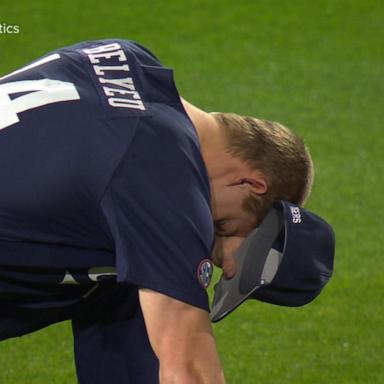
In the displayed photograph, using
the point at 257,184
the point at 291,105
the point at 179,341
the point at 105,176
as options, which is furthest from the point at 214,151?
the point at 291,105

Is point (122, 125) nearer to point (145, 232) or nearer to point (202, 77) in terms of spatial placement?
point (145, 232)

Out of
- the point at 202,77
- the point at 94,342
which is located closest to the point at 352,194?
the point at 202,77

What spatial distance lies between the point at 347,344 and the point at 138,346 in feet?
6.33

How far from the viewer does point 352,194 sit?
809cm

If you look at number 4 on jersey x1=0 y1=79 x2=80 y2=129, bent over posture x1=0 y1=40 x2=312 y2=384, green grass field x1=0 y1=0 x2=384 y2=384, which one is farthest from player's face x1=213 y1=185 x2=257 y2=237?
green grass field x1=0 y1=0 x2=384 y2=384

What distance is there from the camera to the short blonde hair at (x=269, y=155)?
Result: 3.84m

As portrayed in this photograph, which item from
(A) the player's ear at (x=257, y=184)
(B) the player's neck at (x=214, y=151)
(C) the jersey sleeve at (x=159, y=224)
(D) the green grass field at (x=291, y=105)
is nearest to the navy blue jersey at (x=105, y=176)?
(C) the jersey sleeve at (x=159, y=224)

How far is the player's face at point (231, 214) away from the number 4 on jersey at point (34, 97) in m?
0.49

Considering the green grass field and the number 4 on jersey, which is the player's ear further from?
the green grass field

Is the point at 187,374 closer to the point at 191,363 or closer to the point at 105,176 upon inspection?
the point at 191,363

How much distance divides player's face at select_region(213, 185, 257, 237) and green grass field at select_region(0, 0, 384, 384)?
198 cm

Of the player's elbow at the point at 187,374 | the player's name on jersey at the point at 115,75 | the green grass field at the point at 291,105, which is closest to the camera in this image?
the player's elbow at the point at 187,374

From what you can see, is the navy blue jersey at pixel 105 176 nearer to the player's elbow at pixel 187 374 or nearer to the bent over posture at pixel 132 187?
the bent over posture at pixel 132 187

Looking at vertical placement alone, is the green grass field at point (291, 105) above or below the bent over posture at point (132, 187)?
below
